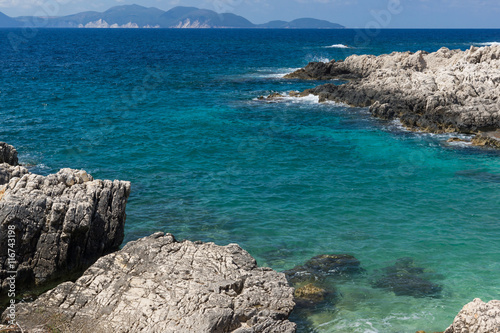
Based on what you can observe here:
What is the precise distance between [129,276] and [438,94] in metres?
37.4

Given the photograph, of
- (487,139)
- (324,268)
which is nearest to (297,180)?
(324,268)

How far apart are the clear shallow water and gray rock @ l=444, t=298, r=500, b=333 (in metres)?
3.14

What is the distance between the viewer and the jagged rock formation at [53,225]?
1662 centimetres

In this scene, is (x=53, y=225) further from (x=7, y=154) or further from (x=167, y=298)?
(x=7, y=154)

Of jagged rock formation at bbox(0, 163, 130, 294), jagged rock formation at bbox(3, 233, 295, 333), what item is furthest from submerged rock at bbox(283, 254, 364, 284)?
jagged rock formation at bbox(0, 163, 130, 294)

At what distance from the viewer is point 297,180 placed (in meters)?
31.1

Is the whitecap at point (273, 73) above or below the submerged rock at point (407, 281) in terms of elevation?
above

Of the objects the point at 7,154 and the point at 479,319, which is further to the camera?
the point at 7,154

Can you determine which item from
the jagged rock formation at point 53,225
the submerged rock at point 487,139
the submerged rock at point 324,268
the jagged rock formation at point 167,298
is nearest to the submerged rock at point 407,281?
the submerged rock at point 324,268

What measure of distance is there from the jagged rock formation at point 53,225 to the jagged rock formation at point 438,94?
31450mm

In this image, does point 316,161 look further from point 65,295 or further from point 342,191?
point 65,295

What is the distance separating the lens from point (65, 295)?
1457 centimetres

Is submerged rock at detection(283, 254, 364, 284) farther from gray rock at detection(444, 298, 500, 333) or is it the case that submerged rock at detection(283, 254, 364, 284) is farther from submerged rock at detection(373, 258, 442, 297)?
gray rock at detection(444, 298, 500, 333)

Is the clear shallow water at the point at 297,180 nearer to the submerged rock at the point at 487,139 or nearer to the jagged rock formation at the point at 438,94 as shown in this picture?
the submerged rock at the point at 487,139
